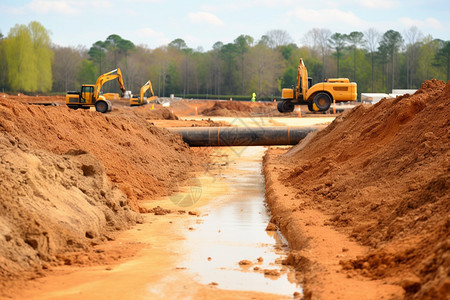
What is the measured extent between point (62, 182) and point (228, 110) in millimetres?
41972

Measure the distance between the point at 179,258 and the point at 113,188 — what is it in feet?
11.5

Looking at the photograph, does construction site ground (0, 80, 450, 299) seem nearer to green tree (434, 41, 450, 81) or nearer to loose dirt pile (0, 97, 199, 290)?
loose dirt pile (0, 97, 199, 290)

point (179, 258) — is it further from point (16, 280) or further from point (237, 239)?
point (16, 280)

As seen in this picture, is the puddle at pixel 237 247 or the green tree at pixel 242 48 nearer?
the puddle at pixel 237 247

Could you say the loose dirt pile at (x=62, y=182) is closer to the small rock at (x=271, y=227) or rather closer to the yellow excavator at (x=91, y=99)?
the small rock at (x=271, y=227)

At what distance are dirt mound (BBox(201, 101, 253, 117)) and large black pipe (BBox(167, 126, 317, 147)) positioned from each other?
26.2m

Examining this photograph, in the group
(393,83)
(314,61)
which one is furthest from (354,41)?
(393,83)

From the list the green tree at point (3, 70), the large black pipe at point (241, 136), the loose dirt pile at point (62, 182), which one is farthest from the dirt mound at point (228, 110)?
the green tree at point (3, 70)

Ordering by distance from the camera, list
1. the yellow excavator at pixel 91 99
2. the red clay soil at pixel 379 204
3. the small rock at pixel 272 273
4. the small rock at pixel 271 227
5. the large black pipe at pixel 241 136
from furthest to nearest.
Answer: the yellow excavator at pixel 91 99 → the large black pipe at pixel 241 136 → the small rock at pixel 271 227 → the small rock at pixel 272 273 → the red clay soil at pixel 379 204

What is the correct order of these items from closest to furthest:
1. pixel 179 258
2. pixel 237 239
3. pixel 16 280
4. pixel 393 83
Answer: pixel 16 280 < pixel 179 258 < pixel 237 239 < pixel 393 83

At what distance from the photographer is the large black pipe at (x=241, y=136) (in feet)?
78.4

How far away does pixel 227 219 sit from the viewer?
1221 centimetres

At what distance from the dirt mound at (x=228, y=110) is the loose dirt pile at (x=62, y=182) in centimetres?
3235

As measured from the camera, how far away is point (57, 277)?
782 centimetres
